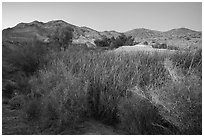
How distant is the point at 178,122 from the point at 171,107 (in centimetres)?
34

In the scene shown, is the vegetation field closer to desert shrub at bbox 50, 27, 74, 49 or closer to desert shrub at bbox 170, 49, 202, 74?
desert shrub at bbox 170, 49, 202, 74

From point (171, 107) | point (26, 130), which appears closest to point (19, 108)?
point (26, 130)

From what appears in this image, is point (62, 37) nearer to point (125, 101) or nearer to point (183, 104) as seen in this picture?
point (125, 101)

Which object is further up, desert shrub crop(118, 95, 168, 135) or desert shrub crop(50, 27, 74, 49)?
desert shrub crop(50, 27, 74, 49)

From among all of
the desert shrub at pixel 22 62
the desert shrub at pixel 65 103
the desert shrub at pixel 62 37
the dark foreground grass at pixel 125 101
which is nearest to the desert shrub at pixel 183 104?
the dark foreground grass at pixel 125 101

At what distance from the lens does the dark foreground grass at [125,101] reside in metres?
5.11

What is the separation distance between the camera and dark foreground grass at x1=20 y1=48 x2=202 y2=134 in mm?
5113

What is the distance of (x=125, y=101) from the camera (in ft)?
19.8

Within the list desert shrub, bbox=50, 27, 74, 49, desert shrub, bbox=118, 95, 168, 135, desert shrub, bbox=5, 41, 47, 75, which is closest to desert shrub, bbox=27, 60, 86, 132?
desert shrub, bbox=118, 95, 168, 135

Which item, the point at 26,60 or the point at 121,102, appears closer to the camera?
the point at 121,102

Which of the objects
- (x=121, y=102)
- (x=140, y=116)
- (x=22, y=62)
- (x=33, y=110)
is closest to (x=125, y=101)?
(x=121, y=102)

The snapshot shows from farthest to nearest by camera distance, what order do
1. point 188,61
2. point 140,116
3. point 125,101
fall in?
point 188,61 < point 125,101 < point 140,116

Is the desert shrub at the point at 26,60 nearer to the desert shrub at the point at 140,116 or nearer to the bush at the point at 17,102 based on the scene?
the bush at the point at 17,102

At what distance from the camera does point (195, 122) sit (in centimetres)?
507
